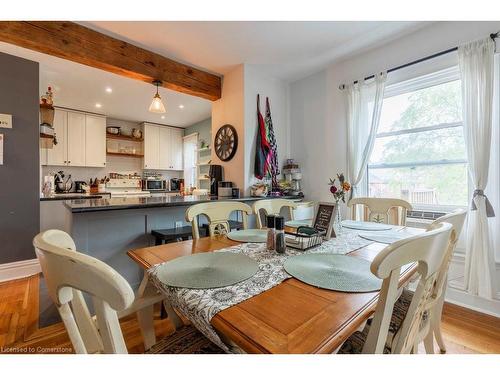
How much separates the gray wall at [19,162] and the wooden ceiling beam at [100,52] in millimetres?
869

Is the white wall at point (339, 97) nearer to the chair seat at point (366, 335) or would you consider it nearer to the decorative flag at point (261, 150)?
the decorative flag at point (261, 150)

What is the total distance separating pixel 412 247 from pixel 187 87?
309cm

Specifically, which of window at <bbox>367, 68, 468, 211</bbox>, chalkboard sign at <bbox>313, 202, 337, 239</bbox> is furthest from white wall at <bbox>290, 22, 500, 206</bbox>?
chalkboard sign at <bbox>313, 202, 337, 239</bbox>

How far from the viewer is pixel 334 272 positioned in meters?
0.91

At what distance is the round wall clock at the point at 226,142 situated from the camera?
317cm

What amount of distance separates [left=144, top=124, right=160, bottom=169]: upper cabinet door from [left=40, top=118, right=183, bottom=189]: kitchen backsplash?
0.34m

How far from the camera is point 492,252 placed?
185 cm

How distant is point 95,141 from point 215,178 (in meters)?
3.12

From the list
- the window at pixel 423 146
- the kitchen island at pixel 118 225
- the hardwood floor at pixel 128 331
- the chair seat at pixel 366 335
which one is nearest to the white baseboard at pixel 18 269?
the hardwood floor at pixel 128 331

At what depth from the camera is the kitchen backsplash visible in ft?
15.5

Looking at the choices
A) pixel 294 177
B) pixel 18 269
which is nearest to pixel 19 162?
pixel 18 269
